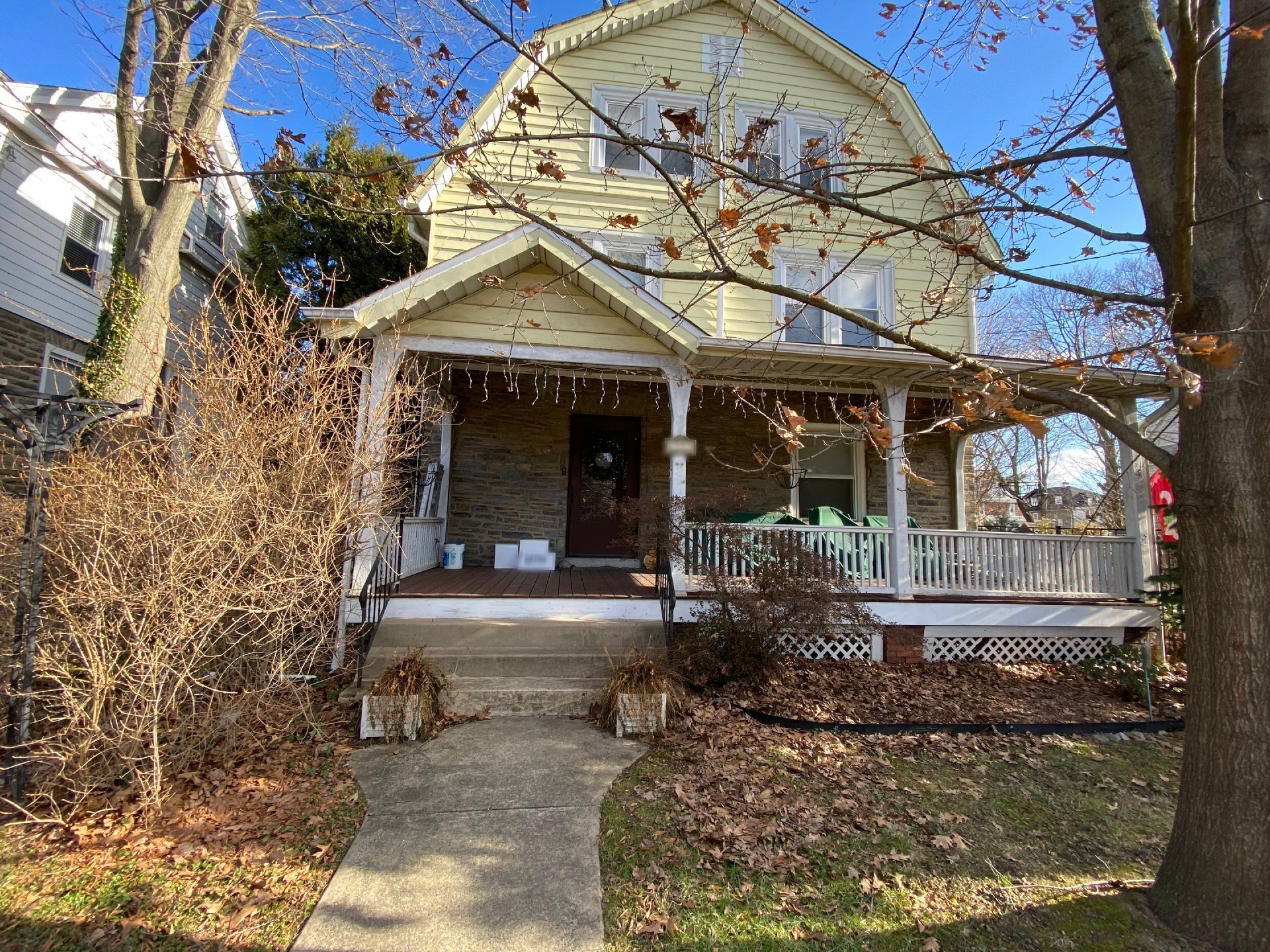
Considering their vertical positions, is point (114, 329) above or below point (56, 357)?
below

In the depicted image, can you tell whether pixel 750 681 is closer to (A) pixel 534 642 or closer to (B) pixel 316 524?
(A) pixel 534 642

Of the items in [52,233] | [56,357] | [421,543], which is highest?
[52,233]

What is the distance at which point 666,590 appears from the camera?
635 cm

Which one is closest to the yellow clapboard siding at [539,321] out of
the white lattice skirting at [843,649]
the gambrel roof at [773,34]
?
the gambrel roof at [773,34]

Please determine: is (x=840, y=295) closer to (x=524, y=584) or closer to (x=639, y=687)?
(x=524, y=584)

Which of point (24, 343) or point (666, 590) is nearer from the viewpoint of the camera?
point (666, 590)

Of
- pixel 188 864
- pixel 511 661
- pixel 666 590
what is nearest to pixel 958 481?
pixel 666 590

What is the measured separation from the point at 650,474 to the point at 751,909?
281 inches

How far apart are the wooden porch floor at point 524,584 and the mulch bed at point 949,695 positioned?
5.97 ft

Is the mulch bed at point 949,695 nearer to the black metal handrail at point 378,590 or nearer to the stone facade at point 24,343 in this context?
the black metal handrail at point 378,590

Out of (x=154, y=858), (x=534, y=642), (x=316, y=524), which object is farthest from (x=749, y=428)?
(x=154, y=858)

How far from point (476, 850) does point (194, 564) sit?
251 centimetres

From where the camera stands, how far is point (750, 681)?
542 cm

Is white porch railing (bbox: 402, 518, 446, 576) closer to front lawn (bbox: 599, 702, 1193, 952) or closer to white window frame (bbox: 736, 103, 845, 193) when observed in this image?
front lawn (bbox: 599, 702, 1193, 952)
